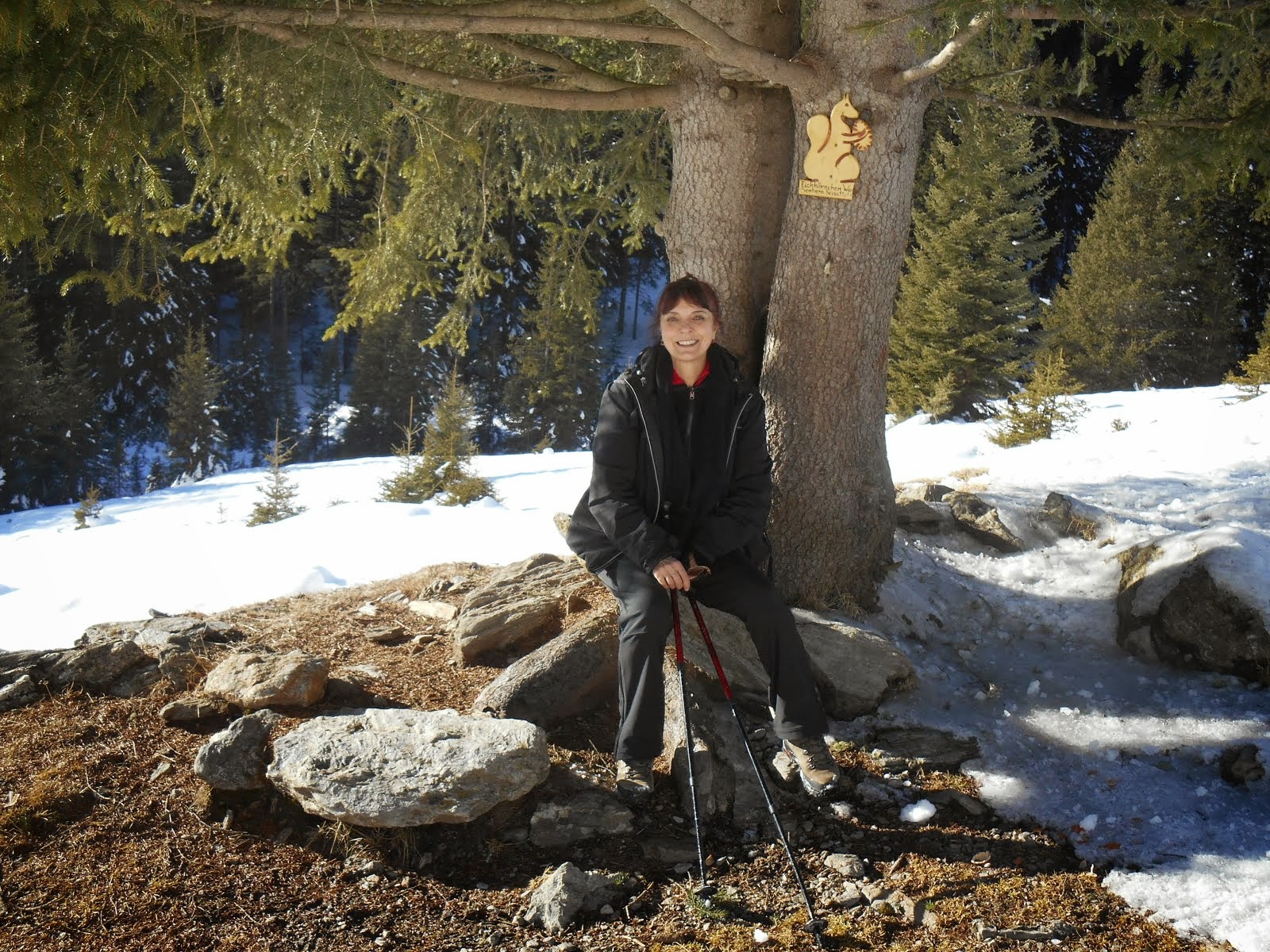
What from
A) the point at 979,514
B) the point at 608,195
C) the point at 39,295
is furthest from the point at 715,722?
the point at 39,295

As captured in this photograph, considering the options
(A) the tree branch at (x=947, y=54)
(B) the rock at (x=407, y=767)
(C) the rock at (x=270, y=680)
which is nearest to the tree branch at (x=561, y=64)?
(A) the tree branch at (x=947, y=54)

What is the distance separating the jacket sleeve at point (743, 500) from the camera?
3.46 metres

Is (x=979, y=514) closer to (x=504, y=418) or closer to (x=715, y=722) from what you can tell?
(x=715, y=722)

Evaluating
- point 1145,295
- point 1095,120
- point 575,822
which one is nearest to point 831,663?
point 575,822

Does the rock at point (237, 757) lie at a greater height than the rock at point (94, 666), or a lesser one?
greater

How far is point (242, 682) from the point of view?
12.8 ft

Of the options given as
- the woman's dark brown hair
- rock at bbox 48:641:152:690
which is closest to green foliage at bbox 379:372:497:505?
rock at bbox 48:641:152:690

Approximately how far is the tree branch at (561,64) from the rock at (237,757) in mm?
3325

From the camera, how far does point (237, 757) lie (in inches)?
130

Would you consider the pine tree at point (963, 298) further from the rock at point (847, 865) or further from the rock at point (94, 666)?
the rock at point (94, 666)

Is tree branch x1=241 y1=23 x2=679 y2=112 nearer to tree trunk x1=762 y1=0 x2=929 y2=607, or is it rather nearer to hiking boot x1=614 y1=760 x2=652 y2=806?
tree trunk x1=762 y1=0 x2=929 y2=607

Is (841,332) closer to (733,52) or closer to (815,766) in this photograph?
(733,52)

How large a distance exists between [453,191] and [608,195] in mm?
987

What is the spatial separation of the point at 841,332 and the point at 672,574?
65.5 inches
